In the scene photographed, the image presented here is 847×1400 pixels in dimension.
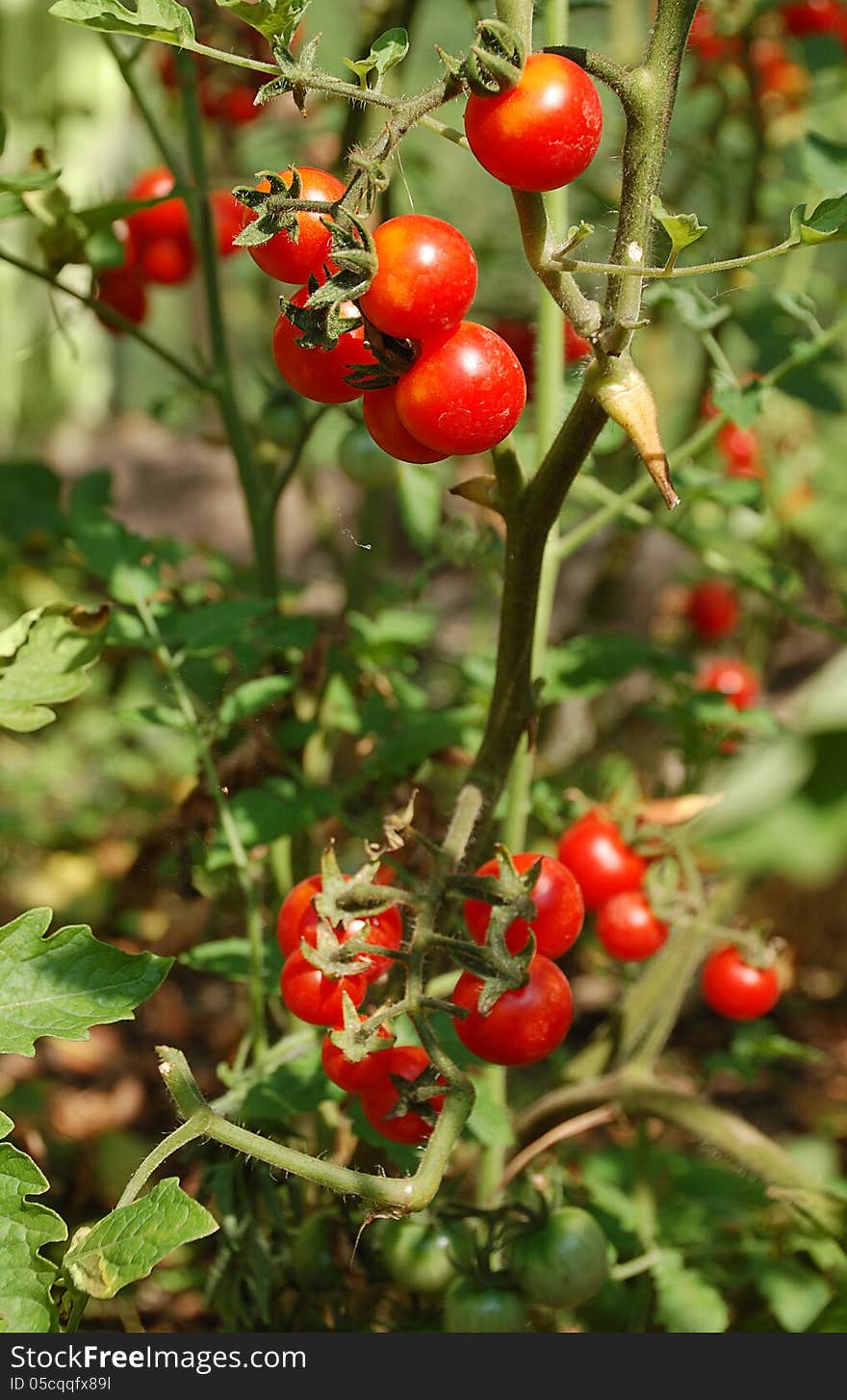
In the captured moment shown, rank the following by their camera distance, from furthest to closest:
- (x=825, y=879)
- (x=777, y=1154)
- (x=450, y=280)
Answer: (x=777, y=1154), (x=450, y=280), (x=825, y=879)

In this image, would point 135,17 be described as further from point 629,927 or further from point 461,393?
point 629,927

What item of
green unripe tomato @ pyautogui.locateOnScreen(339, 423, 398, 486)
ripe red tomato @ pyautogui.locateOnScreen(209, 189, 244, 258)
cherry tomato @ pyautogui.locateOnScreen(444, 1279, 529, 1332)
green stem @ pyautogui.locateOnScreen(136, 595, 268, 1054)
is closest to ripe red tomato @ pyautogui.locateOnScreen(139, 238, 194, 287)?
ripe red tomato @ pyautogui.locateOnScreen(209, 189, 244, 258)

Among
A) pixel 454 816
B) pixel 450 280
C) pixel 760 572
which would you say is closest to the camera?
pixel 450 280

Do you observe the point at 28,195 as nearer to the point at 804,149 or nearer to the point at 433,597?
the point at 804,149

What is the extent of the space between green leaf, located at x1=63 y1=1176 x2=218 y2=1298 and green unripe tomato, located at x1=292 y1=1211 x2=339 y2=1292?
366mm

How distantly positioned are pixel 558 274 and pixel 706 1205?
3.53ft

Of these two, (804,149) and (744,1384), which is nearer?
(744,1384)

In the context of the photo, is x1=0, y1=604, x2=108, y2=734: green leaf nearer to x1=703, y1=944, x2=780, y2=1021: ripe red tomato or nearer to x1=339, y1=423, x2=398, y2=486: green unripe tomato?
x1=339, y1=423, x2=398, y2=486: green unripe tomato

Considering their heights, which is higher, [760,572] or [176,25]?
[176,25]

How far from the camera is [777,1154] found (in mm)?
933

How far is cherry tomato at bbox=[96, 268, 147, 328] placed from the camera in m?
1.31

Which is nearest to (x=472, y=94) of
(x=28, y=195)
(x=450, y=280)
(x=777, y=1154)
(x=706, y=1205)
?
(x=450, y=280)

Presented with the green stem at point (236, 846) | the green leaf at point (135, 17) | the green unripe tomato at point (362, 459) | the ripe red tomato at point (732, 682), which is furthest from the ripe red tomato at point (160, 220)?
the ripe red tomato at point (732, 682)

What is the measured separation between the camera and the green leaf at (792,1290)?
3.50 ft
